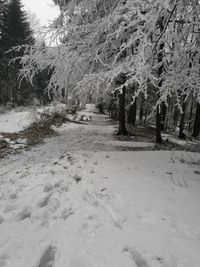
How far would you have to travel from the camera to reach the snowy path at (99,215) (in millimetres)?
2920

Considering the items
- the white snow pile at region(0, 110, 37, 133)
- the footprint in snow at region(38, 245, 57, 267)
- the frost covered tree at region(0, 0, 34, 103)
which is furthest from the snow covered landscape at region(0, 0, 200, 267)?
the frost covered tree at region(0, 0, 34, 103)

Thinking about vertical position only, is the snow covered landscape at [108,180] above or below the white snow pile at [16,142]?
above

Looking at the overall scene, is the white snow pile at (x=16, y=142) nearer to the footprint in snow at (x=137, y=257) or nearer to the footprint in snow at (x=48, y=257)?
the footprint in snow at (x=48, y=257)

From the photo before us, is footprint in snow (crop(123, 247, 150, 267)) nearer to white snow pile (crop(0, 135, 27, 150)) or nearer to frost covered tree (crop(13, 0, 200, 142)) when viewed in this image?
frost covered tree (crop(13, 0, 200, 142))

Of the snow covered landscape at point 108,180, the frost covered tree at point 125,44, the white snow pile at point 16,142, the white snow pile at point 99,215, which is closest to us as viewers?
the white snow pile at point 99,215

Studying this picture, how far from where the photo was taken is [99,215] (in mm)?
3793

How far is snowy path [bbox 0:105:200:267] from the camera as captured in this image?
9.58ft

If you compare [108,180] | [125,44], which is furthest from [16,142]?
[125,44]

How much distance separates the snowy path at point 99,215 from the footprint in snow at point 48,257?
11 millimetres

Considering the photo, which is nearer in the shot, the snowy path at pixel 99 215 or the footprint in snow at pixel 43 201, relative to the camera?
the snowy path at pixel 99 215

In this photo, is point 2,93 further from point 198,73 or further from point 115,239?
point 115,239

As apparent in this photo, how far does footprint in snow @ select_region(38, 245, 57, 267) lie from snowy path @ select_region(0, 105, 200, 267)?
1 centimetres

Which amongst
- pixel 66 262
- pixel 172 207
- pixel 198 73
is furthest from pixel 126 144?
pixel 66 262

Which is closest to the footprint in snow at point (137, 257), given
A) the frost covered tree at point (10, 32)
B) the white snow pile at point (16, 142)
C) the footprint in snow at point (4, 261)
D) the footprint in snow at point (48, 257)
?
the footprint in snow at point (48, 257)
